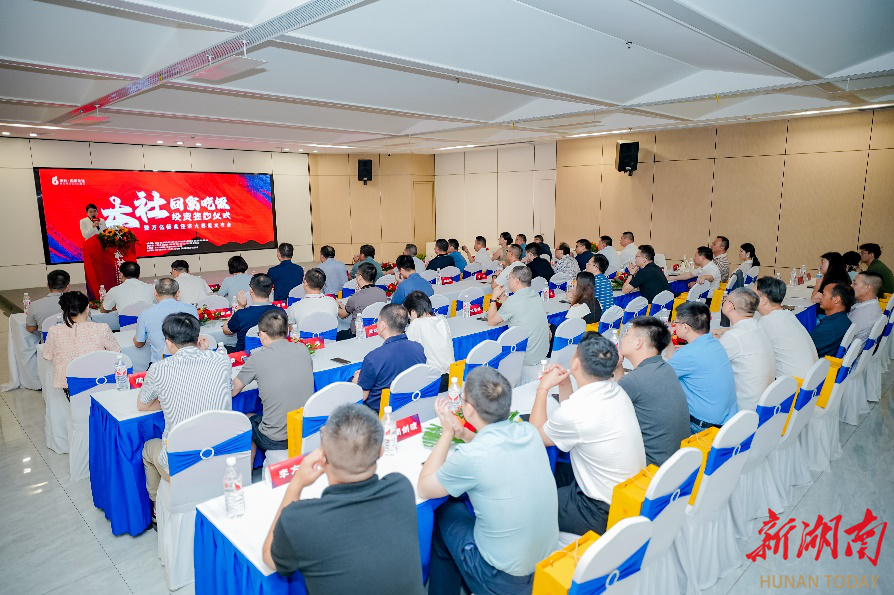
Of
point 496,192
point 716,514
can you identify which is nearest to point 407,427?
point 716,514

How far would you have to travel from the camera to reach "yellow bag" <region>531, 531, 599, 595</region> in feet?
6.75

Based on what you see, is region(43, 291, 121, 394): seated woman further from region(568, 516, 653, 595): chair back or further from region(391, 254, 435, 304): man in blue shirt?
region(568, 516, 653, 595): chair back

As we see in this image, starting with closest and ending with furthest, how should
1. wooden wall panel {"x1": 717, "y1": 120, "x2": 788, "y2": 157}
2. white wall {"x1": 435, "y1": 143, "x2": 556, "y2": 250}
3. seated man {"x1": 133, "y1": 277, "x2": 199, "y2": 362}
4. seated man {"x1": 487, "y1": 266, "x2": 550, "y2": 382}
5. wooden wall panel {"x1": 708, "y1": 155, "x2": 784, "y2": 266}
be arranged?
seated man {"x1": 133, "y1": 277, "x2": 199, "y2": 362}, seated man {"x1": 487, "y1": 266, "x2": 550, "y2": 382}, wooden wall panel {"x1": 717, "y1": 120, "x2": 788, "y2": 157}, wooden wall panel {"x1": 708, "y1": 155, "x2": 784, "y2": 266}, white wall {"x1": 435, "y1": 143, "x2": 556, "y2": 250}

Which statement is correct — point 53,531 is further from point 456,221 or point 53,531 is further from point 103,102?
point 456,221

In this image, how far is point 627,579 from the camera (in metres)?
2.29

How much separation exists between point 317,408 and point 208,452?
66 centimetres

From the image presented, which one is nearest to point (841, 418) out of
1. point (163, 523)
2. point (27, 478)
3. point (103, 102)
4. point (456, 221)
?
point (163, 523)

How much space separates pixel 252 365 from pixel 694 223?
12140 mm

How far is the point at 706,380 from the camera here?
139 inches

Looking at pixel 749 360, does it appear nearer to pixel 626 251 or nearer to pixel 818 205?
pixel 626 251

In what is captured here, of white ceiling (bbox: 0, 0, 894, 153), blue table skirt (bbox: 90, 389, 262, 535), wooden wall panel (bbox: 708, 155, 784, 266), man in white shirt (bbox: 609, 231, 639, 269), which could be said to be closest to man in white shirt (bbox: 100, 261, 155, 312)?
white ceiling (bbox: 0, 0, 894, 153)

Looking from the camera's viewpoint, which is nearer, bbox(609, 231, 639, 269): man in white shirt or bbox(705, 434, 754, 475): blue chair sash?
bbox(705, 434, 754, 475): blue chair sash

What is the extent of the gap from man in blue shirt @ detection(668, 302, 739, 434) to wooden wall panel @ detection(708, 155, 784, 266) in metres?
10.2

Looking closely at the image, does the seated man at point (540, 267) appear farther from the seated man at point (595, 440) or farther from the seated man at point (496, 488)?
the seated man at point (496, 488)
